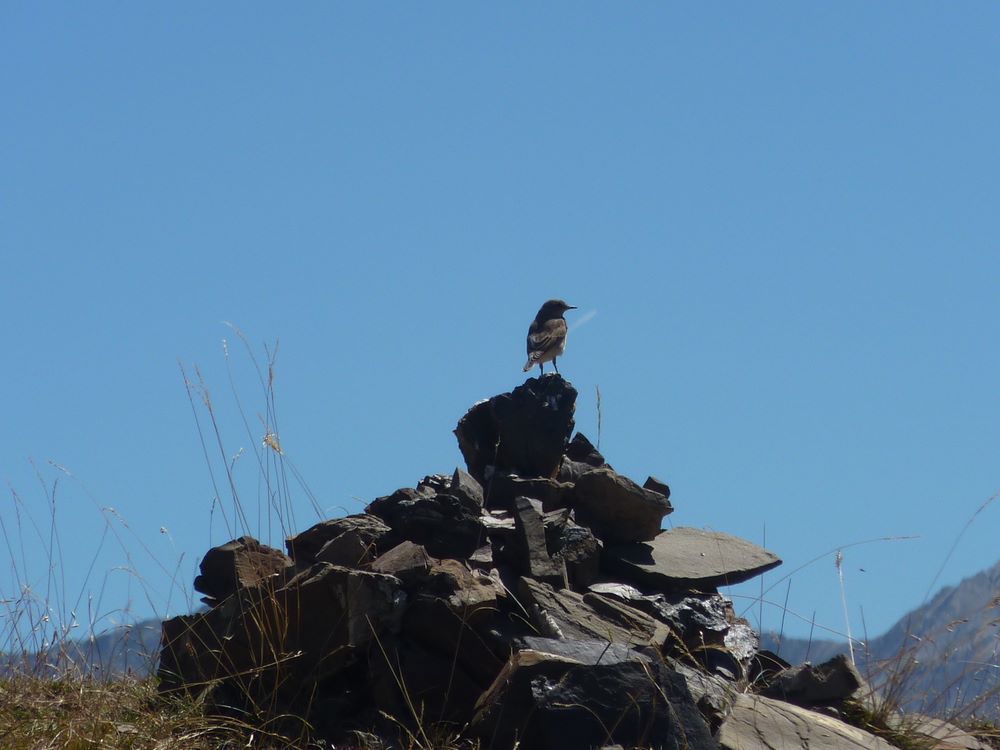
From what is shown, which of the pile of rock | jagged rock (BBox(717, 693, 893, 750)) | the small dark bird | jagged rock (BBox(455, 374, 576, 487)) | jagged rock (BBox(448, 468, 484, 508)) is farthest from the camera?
the small dark bird

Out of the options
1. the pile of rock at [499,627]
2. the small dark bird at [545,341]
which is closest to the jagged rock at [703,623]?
the pile of rock at [499,627]

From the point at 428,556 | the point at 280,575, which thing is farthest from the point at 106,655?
the point at 428,556

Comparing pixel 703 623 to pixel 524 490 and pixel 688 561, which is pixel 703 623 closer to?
pixel 688 561

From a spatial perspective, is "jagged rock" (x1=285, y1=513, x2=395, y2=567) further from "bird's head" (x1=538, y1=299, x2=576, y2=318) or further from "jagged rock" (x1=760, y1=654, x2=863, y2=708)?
"bird's head" (x1=538, y1=299, x2=576, y2=318)

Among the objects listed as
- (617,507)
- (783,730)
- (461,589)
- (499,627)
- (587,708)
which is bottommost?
(783,730)

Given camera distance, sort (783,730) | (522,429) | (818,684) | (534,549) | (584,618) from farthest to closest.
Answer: (522,429), (534,549), (818,684), (584,618), (783,730)

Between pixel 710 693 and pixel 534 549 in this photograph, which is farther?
pixel 534 549

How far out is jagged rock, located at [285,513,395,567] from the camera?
7410 millimetres

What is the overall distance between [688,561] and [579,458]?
129 centimetres

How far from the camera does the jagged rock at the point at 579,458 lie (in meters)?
8.79

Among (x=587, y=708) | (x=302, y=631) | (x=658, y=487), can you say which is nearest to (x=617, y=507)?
(x=658, y=487)

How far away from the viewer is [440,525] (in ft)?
24.8

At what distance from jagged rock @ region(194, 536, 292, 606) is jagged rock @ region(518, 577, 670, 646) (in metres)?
1.46

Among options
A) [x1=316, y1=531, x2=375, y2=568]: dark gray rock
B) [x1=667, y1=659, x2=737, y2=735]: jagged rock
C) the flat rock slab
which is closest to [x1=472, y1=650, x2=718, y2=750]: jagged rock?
[x1=667, y1=659, x2=737, y2=735]: jagged rock
